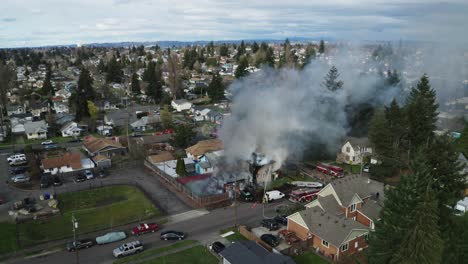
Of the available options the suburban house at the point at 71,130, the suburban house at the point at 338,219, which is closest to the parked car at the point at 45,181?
the suburban house at the point at 71,130

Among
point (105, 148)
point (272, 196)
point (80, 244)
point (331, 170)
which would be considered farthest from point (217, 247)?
point (105, 148)

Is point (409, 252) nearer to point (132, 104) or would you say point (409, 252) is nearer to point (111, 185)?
point (111, 185)

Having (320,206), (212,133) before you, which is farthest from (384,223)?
(212,133)

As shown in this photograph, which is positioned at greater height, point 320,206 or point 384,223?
point 384,223

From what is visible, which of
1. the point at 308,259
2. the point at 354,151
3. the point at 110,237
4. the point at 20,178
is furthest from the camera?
the point at 354,151

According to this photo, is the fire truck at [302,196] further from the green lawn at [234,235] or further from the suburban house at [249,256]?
the suburban house at [249,256]

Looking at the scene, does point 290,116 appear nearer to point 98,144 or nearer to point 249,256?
point 249,256

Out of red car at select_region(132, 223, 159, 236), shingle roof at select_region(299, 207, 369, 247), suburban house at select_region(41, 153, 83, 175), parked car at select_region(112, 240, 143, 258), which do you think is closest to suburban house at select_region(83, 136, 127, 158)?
suburban house at select_region(41, 153, 83, 175)
